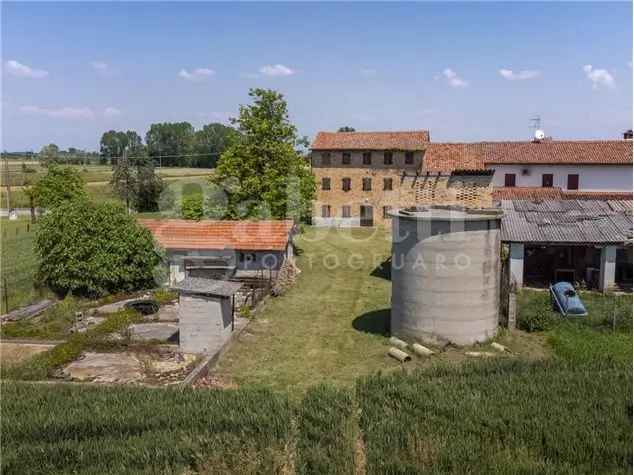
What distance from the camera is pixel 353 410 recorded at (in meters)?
11.0

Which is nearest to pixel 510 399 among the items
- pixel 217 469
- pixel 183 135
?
pixel 217 469

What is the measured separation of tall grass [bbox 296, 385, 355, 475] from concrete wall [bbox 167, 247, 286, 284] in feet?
40.9

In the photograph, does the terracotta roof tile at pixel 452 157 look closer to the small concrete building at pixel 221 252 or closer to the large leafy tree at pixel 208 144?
the small concrete building at pixel 221 252

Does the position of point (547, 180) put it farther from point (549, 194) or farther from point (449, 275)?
point (449, 275)

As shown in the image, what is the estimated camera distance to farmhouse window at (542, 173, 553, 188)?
1570 inches

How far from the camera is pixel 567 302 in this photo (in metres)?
18.5

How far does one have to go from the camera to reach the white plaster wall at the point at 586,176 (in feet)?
127

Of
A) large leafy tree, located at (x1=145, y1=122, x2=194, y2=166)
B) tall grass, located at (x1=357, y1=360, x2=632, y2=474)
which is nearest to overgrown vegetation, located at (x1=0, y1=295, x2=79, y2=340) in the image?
tall grass, located at (x1=357, y1=360, x2=632, y2=474)

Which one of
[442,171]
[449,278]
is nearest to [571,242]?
[449,278]

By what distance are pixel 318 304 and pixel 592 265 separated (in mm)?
12424

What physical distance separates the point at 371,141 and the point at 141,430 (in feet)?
115

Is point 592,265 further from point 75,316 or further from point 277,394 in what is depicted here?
point 75,316

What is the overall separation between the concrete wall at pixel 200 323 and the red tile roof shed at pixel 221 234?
7599mm

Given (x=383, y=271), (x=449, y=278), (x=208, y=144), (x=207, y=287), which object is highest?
(x=208, y=144)
